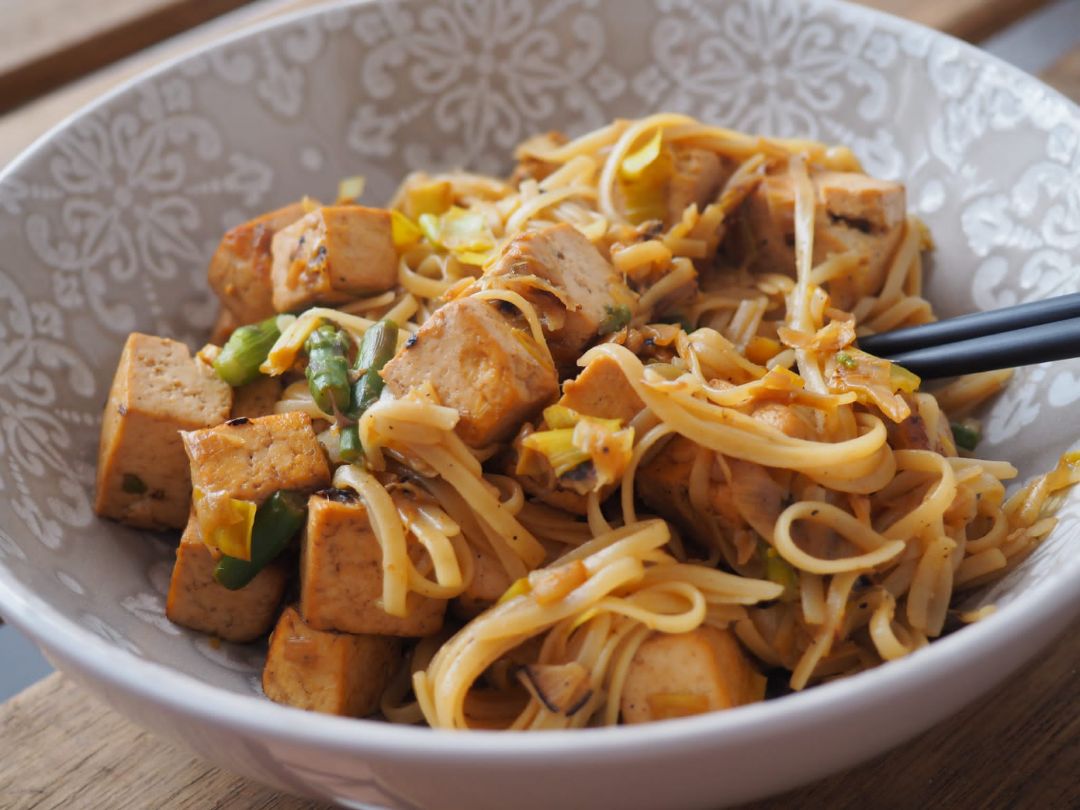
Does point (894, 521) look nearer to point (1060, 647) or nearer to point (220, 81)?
point (1060, 647)

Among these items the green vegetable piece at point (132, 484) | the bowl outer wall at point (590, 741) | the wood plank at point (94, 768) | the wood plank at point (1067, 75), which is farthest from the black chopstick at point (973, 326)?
the green vegetable piece at point (132, 484)

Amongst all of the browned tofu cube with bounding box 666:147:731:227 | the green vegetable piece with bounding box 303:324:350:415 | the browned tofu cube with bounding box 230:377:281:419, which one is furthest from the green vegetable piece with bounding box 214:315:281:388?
the browned tofu cube with bounding box 666:147:731:227

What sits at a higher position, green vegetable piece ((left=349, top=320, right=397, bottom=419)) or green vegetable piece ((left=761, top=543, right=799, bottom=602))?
green vegetable piece ((left=349, top=320, right=397, bottom=419))

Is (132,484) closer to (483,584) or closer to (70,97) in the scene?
(483,584)

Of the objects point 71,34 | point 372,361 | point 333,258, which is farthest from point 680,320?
point 71,34

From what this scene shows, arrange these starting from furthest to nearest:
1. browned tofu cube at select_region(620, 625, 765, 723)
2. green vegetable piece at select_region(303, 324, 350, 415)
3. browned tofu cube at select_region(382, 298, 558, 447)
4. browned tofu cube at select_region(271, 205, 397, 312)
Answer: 1. browned tofu cube at select_region(271, 205, 397, 312)
2. green vegetable piece at select_region(303, 324, 350, 415)
3. browned tofu cube at select_region(382, 298, 558, 447)
4. browned tofu cube at select_region(620, 625, 765, 723)

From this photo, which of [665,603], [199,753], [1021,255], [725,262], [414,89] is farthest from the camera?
[414,89]

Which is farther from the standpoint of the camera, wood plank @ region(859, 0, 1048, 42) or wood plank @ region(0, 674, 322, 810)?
wood plank @ region(859, 0, 1048, 42)

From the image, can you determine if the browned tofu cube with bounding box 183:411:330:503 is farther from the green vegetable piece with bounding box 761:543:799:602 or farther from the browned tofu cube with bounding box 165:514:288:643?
the green vegetable piece with bounding box 761:543:799:602

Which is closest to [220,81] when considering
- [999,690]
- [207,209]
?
[207,209]
